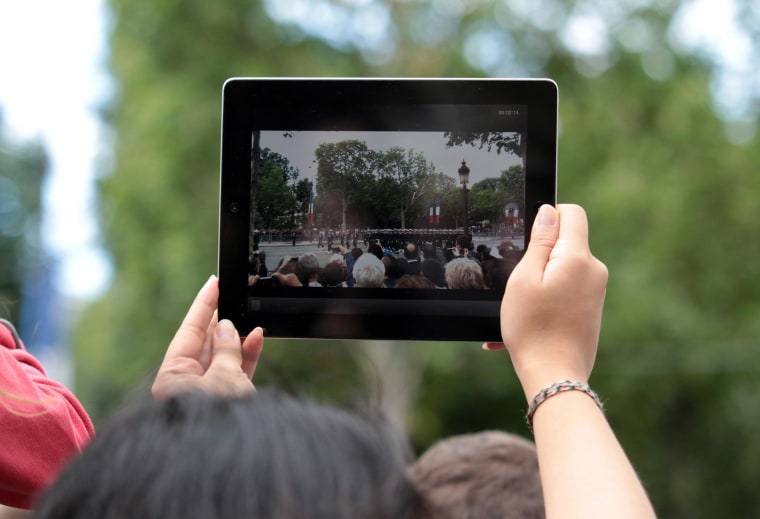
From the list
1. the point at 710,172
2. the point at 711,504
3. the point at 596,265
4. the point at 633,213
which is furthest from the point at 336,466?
the point at 711,504

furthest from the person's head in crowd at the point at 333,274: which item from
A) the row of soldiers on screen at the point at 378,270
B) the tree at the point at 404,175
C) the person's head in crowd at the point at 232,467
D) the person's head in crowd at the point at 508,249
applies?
the person's head in crowd at the point at 232,467

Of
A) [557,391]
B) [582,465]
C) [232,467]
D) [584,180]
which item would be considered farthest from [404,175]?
[584,180]

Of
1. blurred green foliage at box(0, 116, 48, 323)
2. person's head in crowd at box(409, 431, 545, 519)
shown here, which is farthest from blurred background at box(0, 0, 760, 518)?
person's head in crowd at box(409, 431, 545, 519)

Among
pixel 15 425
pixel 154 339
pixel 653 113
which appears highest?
pixel 653 113

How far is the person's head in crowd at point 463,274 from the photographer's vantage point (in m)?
1.26

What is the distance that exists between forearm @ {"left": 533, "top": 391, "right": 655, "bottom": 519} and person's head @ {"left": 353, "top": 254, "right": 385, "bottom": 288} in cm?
43

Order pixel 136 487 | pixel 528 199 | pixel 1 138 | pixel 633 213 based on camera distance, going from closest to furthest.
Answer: pixel 136 487
pixel 528 199
pixel 633 213
pixel 1 138

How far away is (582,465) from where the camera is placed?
832 mm

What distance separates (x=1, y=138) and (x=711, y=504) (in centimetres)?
1232

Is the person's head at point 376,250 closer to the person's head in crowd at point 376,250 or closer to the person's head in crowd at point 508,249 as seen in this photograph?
the person's head in crowd at point 376,250

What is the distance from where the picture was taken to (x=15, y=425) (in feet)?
3.34

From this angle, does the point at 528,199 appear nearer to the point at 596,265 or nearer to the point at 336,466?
Answer: the point at 596,265

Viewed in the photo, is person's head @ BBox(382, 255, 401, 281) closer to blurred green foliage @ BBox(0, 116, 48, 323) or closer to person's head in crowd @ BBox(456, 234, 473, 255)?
person's head in crowd @ BBox(456, 234, 473, 255)

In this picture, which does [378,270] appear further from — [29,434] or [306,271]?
[29,434]
